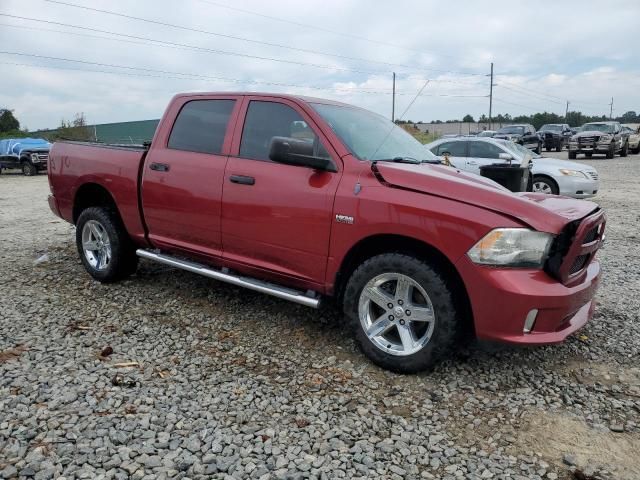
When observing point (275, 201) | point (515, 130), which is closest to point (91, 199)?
point (275, 201)

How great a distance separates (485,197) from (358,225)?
0.83m

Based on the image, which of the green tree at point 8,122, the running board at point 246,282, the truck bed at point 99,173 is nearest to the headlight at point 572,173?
the running board at point 246,282

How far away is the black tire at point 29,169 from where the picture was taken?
21.5 metres

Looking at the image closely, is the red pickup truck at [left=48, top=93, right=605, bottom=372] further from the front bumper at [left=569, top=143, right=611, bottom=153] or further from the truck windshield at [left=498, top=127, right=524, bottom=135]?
the truck windshield at [left=498, top=127, right=524, bottom=135]

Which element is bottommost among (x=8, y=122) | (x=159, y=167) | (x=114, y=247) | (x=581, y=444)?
(x=581, y=444)

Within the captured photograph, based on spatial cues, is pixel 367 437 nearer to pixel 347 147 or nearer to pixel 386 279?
pixel 386 279

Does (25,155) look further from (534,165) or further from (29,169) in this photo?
(534,165)

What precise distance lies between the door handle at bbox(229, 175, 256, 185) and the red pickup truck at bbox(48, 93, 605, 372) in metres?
0.02

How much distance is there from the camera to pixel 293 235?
3637 millimetres

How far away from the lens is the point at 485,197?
305cm

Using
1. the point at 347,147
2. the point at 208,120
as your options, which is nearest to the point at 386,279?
the point at 347,147

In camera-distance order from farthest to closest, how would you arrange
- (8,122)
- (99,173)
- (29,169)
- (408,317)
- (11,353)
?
(8,122)
(29,169)
(99,173)
(11,353)
(408,317)

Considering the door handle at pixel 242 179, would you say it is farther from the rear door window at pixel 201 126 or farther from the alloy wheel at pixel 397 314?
the alloy wheel at pixel 397 314

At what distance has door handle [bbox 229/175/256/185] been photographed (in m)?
3.84
